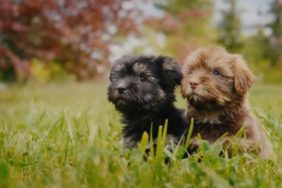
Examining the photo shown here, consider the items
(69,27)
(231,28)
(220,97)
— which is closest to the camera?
(220,97)

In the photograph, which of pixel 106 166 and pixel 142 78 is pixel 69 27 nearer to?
pixel 142 78

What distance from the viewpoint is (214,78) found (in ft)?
17.0

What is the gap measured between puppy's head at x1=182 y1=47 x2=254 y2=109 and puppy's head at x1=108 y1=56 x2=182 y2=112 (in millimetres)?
181

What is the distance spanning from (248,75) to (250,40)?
38.4 m

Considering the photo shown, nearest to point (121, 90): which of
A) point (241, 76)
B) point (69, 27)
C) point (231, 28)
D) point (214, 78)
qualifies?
point (214, 78)

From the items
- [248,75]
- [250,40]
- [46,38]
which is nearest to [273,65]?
[250,40]

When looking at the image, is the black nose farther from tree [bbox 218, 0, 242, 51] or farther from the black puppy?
tree [bbox 218, 0, 242, 51]

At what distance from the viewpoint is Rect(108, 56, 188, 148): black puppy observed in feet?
17.0

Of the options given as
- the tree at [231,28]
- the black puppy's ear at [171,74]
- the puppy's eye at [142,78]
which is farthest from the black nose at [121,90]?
the tree at [231,28]

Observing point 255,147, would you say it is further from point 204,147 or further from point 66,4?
point 66,4

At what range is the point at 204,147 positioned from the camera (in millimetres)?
4445

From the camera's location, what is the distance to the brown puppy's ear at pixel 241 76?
519 cm

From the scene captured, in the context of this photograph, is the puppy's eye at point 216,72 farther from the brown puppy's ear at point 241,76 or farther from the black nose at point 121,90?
the black nose at point 121,90

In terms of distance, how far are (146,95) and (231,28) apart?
4061 cm
